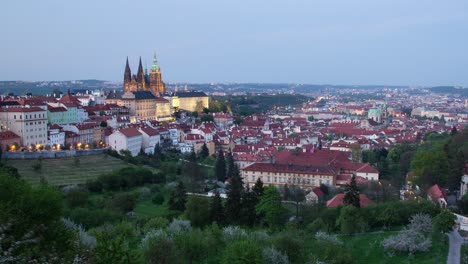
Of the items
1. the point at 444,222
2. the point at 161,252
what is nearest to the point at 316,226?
the point at 444,222

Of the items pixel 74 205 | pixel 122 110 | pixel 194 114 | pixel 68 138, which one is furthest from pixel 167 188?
pixel 194 114

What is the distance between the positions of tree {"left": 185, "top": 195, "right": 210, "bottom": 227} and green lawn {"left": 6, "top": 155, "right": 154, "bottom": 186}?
11717 mm

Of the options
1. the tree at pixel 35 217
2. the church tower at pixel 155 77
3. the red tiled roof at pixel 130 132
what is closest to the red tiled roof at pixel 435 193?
the tree at pixel 35 217

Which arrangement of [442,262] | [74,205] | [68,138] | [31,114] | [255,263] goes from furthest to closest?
[68,138]
[31,114]
[74,205]
[442,262]
[255,263]

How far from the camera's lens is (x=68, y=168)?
1435 inches

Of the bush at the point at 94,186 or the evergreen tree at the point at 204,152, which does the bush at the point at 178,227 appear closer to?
the bush at the point at 94,186

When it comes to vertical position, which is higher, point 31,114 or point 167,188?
point 31,114

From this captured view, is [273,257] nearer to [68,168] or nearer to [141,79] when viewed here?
[68,168]

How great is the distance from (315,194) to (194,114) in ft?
141

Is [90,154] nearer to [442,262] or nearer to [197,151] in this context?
[197,151]

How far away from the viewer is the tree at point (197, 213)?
77.9 ft

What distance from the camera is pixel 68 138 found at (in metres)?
42.8

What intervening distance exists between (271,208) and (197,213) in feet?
11.0

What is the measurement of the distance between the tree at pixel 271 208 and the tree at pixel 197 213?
2.39 metres
